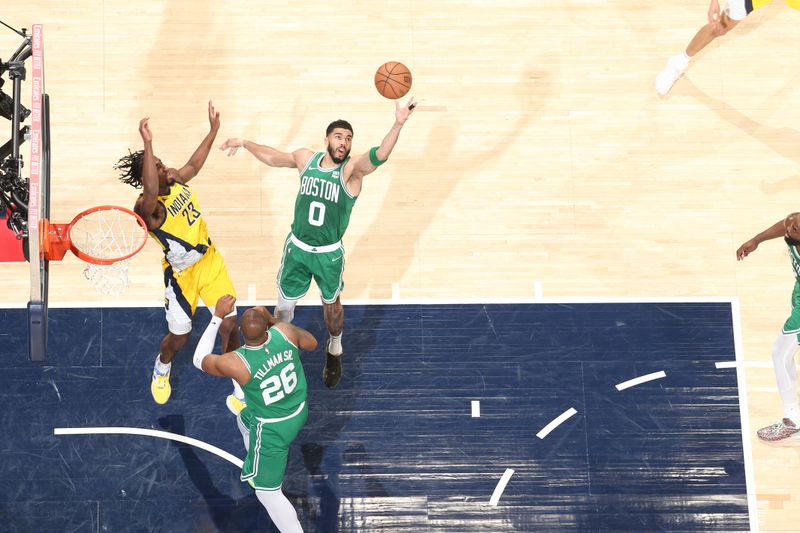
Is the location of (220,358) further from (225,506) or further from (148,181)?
(225,506)

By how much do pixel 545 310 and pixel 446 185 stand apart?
1.63 meters

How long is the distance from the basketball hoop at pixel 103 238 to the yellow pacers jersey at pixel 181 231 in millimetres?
199

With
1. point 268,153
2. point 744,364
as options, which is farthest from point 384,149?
point 744,364

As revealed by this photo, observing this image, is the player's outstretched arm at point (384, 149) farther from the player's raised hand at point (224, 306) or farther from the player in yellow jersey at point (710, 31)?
the player in yellow jersey at point (710, 31)

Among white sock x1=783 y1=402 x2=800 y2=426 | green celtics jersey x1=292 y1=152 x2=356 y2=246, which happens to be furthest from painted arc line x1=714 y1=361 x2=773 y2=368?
green celtics jersey x1=292 y1=152 x2=356 y2=246

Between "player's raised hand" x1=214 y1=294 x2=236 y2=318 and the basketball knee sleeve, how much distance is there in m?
0.85

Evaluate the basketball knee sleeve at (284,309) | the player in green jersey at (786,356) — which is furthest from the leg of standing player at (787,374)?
the basketball knee sleeve at (284,309)

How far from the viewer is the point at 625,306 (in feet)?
31.1

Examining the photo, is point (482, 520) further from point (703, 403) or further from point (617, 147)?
point (617, 147)

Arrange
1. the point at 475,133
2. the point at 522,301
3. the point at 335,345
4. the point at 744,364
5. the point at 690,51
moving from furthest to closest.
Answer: the point at 475,133 < the point at 690,51 < the point at 522,301 < the point at 744,364 < the point at 335,345

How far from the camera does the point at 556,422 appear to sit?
357 inches

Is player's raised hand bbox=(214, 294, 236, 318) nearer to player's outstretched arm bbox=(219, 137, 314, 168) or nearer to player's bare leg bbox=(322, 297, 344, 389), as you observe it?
player's bare leg bbox=(322, 297, 344, 389)

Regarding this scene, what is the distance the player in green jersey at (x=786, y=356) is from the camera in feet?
28.4

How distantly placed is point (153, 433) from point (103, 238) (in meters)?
1.89
